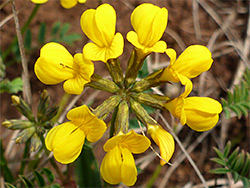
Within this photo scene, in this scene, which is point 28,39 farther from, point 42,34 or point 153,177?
point 153,177

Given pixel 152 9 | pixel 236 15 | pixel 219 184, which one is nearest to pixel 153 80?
pixel 152 9

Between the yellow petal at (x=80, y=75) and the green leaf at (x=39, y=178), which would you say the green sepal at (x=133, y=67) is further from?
the green leaf at (x=39, y=178)

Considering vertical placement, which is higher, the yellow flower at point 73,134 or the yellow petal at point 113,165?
the yellow flower at point 73,134

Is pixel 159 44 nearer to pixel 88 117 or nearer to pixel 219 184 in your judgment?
pixel 88 117

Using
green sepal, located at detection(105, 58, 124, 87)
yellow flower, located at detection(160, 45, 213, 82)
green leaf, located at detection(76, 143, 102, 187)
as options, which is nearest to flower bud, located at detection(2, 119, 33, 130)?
green leaf, located at detection(76, 143, 102, 187)

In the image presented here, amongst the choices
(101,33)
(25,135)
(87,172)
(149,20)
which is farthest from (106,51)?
(87,172)

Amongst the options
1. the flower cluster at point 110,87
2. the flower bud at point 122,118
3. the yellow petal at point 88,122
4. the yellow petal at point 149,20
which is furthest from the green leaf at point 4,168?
the yellow petal at point 149,20
